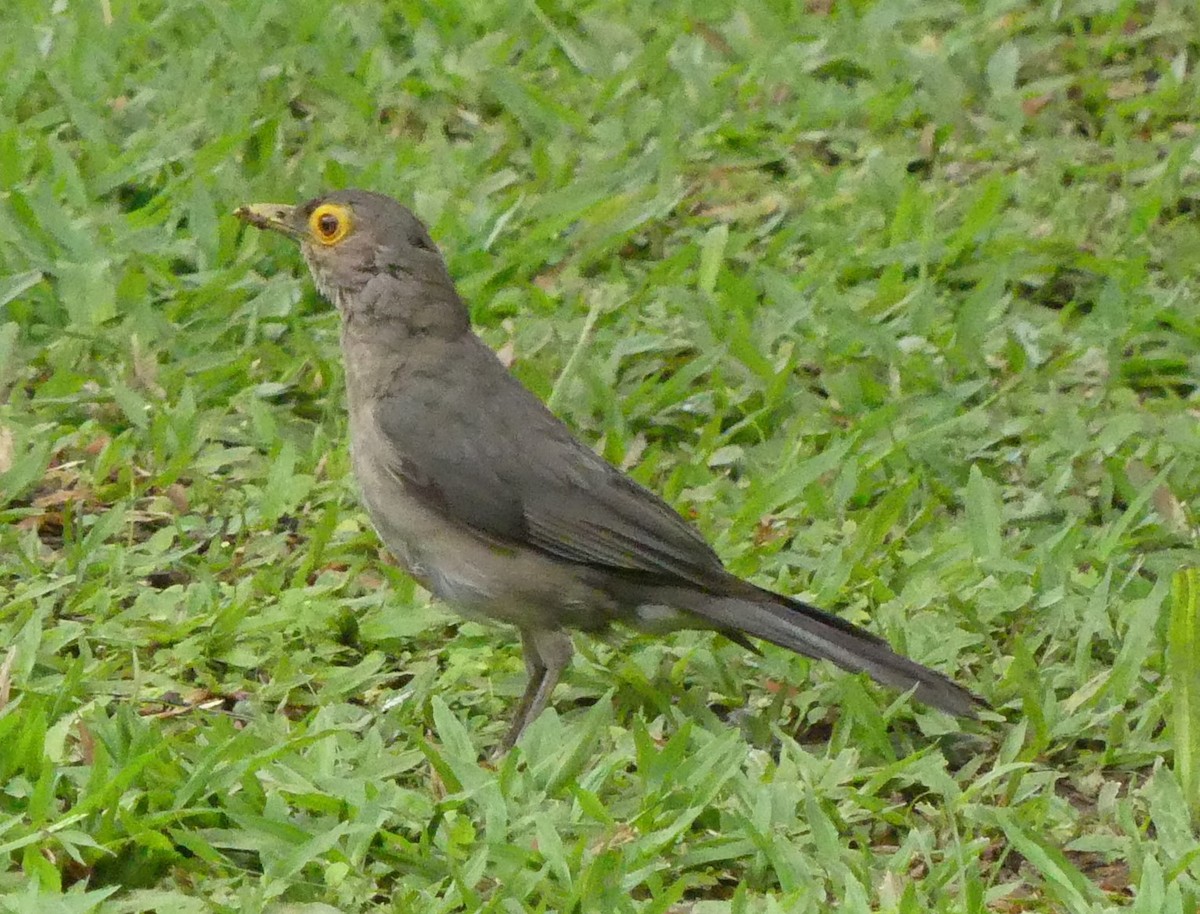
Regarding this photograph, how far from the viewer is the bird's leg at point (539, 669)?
537 cm

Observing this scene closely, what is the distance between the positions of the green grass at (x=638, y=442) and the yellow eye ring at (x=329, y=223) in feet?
2.71

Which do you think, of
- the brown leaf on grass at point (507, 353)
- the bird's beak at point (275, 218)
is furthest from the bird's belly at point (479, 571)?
the brown leaf on grass at point (507, 353)

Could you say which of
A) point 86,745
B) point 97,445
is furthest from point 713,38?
point 86,745

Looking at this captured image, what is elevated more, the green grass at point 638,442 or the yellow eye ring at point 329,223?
the yellow eye ring at point 329,223

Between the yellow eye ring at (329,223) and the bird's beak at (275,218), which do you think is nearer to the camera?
the yellow eye ring at (329,223)

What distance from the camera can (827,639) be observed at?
5.31 metres

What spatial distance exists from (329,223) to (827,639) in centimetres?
190

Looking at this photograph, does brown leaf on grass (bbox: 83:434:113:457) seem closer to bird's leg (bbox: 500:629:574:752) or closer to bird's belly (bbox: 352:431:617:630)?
bird's belly (bbox: 352:431:617:630)

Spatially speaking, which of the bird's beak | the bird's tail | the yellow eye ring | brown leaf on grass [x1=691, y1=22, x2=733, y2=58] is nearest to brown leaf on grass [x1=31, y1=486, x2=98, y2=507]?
the bird's beak

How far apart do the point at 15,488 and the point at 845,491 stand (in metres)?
2.53

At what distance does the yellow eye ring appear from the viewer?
5.96 metres

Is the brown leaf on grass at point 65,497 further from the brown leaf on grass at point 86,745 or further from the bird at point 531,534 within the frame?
the brown leaf on grass at point 86,745

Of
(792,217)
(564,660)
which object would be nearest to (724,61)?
(792,217)

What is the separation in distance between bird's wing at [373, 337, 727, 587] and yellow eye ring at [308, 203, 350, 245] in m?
0.52
